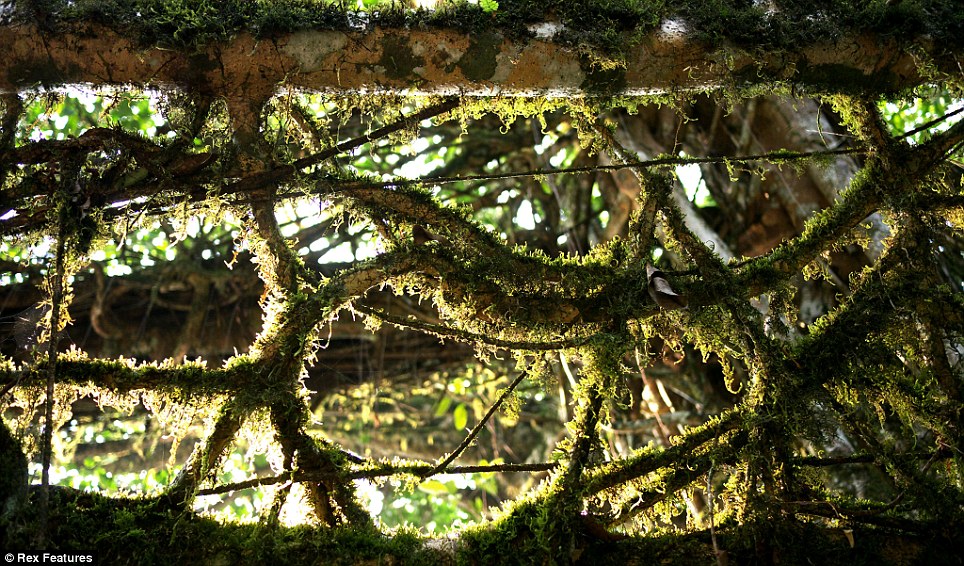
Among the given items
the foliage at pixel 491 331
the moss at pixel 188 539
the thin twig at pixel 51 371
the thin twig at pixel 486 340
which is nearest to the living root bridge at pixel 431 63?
the foliage at pixel 491 331

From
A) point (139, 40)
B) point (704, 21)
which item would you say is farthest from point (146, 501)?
point (704, 21)

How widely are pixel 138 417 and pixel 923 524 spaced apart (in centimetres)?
420

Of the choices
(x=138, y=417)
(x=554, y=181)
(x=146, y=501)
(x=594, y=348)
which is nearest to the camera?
(x=146, y=501)

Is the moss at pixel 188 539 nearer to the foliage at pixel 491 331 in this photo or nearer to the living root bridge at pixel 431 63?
the foliage at pixel 491 331

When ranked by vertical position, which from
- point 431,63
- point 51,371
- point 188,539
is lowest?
point 188,539

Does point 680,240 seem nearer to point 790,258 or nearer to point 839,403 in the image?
point 790,258

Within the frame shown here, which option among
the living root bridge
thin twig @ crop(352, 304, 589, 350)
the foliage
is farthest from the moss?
the living root bridge

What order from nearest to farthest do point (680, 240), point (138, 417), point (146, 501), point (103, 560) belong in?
point (103, 560)
point (146, 501)
point (680, 240)
point (138, 417)

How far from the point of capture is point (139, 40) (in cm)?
180

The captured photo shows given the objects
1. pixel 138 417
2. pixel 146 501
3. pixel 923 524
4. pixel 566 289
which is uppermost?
pixel 138 417

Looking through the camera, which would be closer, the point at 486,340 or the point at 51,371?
the point at 51,371

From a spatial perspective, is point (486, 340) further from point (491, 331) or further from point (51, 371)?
point (51, 371)

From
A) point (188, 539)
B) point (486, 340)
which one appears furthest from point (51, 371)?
point (486, 340)

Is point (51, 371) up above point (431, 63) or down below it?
below
